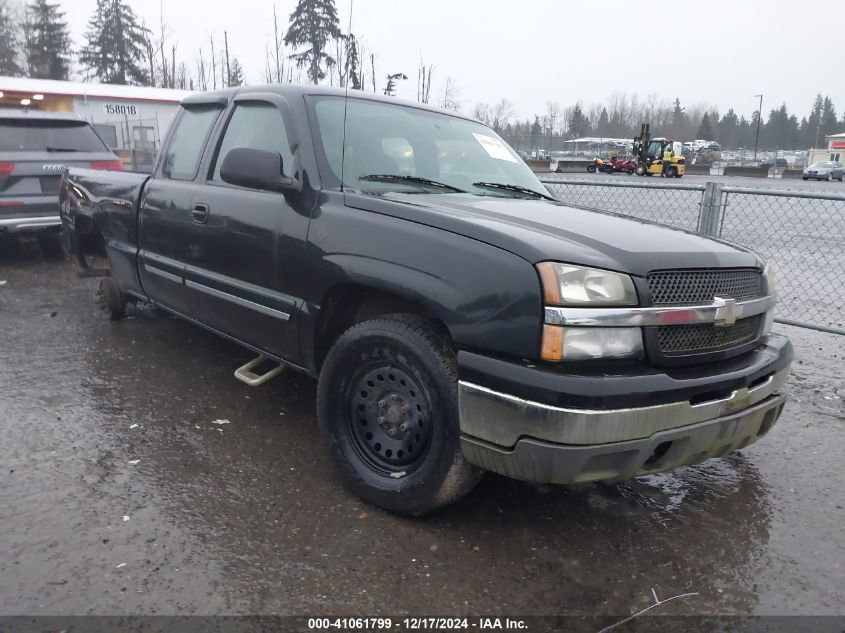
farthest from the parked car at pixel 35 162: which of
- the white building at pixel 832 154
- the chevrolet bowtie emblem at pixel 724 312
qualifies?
the white building at pixel 832 154

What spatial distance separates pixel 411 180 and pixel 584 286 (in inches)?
54.1

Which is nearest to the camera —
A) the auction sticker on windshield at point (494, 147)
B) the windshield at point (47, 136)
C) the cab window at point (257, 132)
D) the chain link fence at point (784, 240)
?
the cab window at point (257, 132)

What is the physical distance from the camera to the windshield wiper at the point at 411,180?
3.33 m

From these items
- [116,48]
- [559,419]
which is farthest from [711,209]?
[116,48]

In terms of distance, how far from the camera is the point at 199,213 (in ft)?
12.7


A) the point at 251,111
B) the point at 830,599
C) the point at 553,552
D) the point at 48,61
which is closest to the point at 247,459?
the point at 553,552

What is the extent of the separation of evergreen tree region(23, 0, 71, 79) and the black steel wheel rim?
65.9m

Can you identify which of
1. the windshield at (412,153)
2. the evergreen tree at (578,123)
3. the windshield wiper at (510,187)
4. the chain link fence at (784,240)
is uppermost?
the evergreen tree at (578,123)

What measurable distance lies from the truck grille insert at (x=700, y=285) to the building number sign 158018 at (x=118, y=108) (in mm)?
33809

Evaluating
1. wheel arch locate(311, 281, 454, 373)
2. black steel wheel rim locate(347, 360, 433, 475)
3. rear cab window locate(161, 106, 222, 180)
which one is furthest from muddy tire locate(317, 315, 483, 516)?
rear cab window locate(161, 106, 222, 180)

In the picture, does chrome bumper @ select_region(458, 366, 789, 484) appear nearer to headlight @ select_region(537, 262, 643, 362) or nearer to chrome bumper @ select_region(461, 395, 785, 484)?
chrome bumper @ select_region(461, 395, 785, 484)

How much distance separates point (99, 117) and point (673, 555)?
34.2m

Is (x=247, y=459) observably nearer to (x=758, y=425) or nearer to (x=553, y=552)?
(x=553, y=552)

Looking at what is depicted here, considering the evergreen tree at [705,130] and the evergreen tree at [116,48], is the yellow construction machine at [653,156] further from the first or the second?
the evergreen tree at [705,130]
